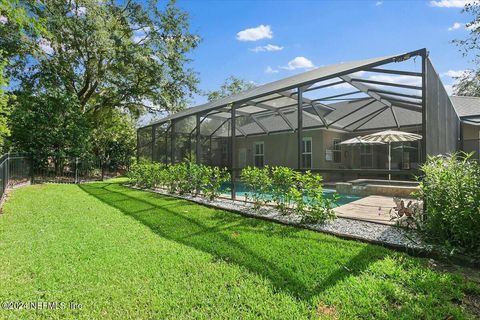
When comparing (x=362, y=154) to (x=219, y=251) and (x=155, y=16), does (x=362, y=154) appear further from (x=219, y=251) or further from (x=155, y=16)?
(x=155, y=16)

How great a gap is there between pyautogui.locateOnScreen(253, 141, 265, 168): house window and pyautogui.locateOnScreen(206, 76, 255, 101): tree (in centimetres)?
1773

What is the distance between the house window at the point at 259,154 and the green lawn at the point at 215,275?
12.1 m

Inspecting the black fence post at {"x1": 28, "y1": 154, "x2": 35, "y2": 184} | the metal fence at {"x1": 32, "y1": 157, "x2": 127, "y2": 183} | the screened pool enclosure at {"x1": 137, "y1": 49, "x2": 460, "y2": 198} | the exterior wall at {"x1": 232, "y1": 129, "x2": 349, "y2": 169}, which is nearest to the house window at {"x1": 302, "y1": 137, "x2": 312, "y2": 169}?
the screened pool enclosure at {"x1": 137, "y1": 49, "x2": 460, "y2": 198}

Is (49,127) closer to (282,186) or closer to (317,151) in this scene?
(282,186)

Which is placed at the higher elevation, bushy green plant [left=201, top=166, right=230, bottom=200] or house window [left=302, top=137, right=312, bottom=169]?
house window [left=302, top=137, right=312, bottom=169]

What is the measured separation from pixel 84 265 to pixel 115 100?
16933 mm

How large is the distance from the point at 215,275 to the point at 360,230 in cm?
279

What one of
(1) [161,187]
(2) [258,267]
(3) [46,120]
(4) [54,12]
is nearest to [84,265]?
(2) [258,267]

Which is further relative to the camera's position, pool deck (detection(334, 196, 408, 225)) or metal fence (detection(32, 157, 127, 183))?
metal fence (detection(32, 157, 127, 183))

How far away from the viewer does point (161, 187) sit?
440 inches

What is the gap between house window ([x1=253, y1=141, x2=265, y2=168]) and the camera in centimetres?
1711

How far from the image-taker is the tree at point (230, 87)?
110 feet

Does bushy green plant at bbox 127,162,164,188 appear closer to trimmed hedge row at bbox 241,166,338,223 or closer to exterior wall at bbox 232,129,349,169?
trimmed hedge row at bbox 241,166,338,223

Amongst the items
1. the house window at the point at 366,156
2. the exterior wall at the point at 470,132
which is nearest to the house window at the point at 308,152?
the house window at the point at 366,156
